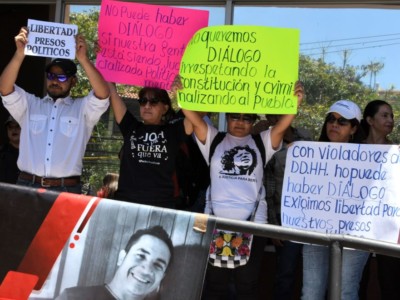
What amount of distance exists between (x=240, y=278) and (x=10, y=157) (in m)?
2.39

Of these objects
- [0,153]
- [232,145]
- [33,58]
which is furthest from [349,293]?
[33,58]

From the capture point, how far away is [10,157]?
195 inches

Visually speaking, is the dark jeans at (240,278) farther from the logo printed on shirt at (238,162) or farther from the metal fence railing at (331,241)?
the metal fence railing at (331,241)

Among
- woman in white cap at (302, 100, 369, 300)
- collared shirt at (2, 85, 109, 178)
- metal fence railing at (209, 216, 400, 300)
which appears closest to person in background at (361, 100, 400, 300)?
woman in white cap at (302, 100, 369, 300)

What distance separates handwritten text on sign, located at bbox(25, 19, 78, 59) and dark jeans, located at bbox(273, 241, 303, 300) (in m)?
2.00

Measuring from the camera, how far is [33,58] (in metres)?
7.91

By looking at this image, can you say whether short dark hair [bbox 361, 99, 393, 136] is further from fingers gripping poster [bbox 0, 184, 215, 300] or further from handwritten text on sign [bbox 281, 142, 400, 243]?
fingers gripping poster [bbox 0, 184, 215, 300]

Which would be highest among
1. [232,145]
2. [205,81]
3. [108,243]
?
[205,81]

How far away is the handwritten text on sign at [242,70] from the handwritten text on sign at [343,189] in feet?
1.13

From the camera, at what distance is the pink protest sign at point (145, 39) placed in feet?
13.7

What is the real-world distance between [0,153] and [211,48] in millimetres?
2289

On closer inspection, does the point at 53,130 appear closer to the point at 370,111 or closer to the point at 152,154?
the point at 152,154

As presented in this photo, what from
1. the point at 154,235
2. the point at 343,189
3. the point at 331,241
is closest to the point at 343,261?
the point at 343,189

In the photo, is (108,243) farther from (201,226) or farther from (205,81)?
(205,81)
